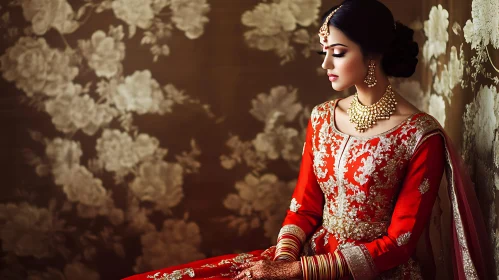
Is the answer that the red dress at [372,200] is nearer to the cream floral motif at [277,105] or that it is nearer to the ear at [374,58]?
the ear at [374,58]

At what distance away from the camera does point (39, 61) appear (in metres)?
2.24

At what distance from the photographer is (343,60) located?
1.50 meters

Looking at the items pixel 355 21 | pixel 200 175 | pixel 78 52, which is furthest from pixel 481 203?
pixel 78 52

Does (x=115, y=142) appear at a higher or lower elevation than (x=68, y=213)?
higher

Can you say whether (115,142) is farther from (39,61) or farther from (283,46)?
(283,46)

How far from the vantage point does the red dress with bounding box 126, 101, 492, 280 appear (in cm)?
146

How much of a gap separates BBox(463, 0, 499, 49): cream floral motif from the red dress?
248 millimetres

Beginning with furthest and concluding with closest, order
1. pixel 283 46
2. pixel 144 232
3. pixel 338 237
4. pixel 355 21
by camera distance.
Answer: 1. pixel 144 232
2. pixel 283 46
3. pixel 338 237
4. pixel 355 21

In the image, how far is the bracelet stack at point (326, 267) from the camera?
146cm

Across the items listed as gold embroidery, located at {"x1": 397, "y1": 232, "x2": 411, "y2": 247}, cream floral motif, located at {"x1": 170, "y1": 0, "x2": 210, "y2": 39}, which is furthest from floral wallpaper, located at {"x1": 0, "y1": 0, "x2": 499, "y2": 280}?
gold embroidery, located at {"x1": 397, "y1": 232, "x2": 411, "y2": 247}

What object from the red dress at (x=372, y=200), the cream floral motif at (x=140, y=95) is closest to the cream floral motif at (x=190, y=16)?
the cream floral motif at (x=140, y=95)

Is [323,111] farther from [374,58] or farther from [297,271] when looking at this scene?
[297,271]

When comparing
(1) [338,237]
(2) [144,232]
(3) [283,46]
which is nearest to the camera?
(1) [338,237]

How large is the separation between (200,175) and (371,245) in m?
0.96
